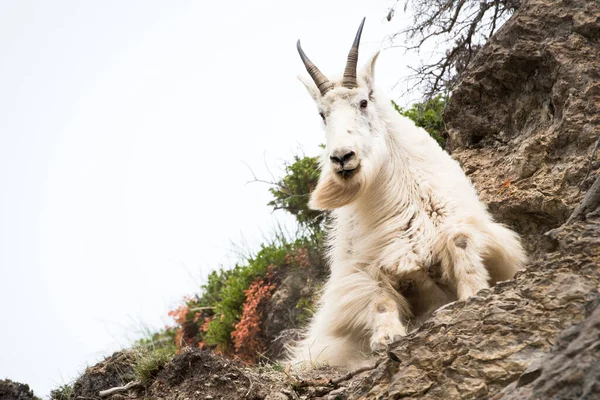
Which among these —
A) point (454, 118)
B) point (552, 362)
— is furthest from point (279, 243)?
point (552, 362)

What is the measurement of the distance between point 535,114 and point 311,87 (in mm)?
2091

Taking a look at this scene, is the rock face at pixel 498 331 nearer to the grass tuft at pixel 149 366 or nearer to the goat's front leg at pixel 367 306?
the goat's front leg at pixel 367 306

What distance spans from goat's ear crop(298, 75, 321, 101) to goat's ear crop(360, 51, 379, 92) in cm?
43

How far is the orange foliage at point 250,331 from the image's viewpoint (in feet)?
30.2

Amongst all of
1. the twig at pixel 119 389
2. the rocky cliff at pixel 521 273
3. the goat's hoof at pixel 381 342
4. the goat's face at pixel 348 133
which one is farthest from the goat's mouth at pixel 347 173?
the twig at pixel 119 389

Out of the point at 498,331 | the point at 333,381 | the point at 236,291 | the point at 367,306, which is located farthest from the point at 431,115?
the point at 498,331

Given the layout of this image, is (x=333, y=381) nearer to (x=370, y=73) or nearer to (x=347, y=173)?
(x=347, y=173)

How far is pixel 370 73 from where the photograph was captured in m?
6.25

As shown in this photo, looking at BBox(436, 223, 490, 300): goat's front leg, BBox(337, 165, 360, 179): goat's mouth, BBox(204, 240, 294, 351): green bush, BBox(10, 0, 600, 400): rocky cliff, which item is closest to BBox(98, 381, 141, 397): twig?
BBox(10, 0, 600, 400): rocky cliff

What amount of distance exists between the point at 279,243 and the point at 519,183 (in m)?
4.90

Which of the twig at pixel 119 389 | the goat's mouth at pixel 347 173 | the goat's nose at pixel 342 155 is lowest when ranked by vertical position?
the twig at pixel 119 389

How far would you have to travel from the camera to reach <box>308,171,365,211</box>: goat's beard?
17.9ft

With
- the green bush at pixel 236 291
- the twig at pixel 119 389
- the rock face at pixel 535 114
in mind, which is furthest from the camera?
the green bush at pixel 236 291

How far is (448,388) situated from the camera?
3.36m
